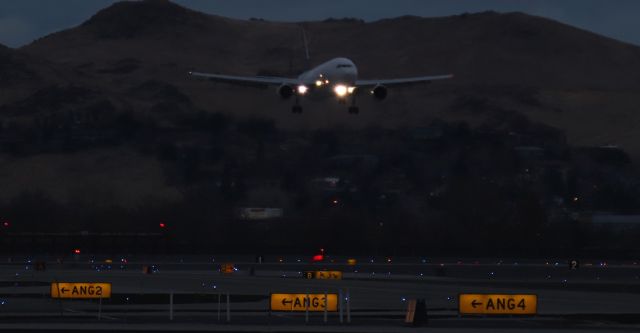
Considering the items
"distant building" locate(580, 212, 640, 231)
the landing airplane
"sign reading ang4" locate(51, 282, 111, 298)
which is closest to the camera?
"sign reading ang4" locate(51, 282, 111, 298)

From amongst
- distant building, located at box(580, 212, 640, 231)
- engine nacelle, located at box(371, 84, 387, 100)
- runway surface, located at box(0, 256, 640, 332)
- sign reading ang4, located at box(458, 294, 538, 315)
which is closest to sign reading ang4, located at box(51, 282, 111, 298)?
runway surface, located at box(0, 256, 640, 332)

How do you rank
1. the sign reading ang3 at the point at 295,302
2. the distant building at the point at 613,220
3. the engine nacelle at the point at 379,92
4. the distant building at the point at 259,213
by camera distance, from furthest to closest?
the distant building at the point at 613,220, the distant building at the point at 259,213, the engine nacelle at the point at 379,92, the sign reading ang3 at the point at 295,302

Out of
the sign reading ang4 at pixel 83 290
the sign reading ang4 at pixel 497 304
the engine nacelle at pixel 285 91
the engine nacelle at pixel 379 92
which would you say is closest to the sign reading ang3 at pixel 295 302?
the sign reading ang4 at pixel 497 304

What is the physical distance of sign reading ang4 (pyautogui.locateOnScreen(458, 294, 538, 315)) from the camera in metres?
55.1

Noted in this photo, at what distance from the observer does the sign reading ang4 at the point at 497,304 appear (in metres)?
55.1

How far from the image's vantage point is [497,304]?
55219 mm

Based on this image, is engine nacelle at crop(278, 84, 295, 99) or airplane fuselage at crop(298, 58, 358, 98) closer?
→ engine nacelle at crop(278, 84, 295, 99)

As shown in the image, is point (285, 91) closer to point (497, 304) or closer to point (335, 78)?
point (335, 78)

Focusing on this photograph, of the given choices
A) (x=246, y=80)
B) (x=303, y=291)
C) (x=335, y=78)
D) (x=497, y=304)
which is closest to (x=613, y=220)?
(x=246, y=80)

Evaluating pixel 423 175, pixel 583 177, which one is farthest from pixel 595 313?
pixel 583 177

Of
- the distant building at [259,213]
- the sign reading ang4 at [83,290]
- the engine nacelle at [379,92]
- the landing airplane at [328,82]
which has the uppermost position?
the landing airplane at [328,82]

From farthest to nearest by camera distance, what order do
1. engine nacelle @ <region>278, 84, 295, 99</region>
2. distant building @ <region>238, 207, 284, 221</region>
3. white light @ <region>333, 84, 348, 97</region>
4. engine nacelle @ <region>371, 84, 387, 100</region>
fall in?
distant building @ <region>238, 207, 284, 221</region>
white light @ <region>333, 84, 348, 97</region>
engine nacelle @ <region>278, 84, 295, 99</region>
engine nacelle @ <region>371, 84, 387, 100</region>

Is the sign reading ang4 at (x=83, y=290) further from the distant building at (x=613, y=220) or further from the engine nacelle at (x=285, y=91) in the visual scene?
the distant building at (x=613, y=220)

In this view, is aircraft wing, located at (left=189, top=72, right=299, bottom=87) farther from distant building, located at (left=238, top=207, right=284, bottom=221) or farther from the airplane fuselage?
distant building, located at (left=238, top=207, right=284, bottom=221)
